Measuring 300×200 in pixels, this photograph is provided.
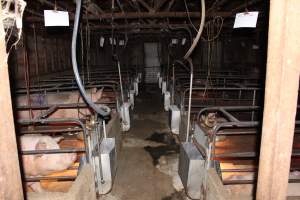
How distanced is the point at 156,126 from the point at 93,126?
12.0 ft

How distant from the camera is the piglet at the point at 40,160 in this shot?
310cm

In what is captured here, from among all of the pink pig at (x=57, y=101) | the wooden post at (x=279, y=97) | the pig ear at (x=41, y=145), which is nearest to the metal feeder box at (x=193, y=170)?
the pig ear at (x=41, y=145)

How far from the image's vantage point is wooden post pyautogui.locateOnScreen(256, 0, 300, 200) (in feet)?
3.35

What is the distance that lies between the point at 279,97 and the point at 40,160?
9.57 ft

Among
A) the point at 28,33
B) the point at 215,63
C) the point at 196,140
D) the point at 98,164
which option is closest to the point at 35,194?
the point at 98,164

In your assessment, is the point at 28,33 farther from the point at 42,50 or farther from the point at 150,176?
the point at 150,176

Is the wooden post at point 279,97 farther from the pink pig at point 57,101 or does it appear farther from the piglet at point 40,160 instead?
the pink pig at point 57,101

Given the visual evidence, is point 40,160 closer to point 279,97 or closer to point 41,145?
point 41,145

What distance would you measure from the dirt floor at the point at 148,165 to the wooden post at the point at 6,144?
114 inches

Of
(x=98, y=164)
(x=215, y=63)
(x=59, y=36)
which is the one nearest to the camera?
(x=98, y=164)

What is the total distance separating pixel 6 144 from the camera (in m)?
1.02

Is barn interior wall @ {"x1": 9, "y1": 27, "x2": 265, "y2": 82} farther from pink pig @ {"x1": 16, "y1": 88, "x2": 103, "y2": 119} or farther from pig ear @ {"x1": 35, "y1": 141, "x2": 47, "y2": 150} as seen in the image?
pig ear @ {"x1": 35, "y1": 141, "x2": 47, "y2": 150}

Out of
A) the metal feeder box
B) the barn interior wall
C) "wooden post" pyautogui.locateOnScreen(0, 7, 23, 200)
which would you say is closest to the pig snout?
the barn interior wall

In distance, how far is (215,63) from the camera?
47.5ft
